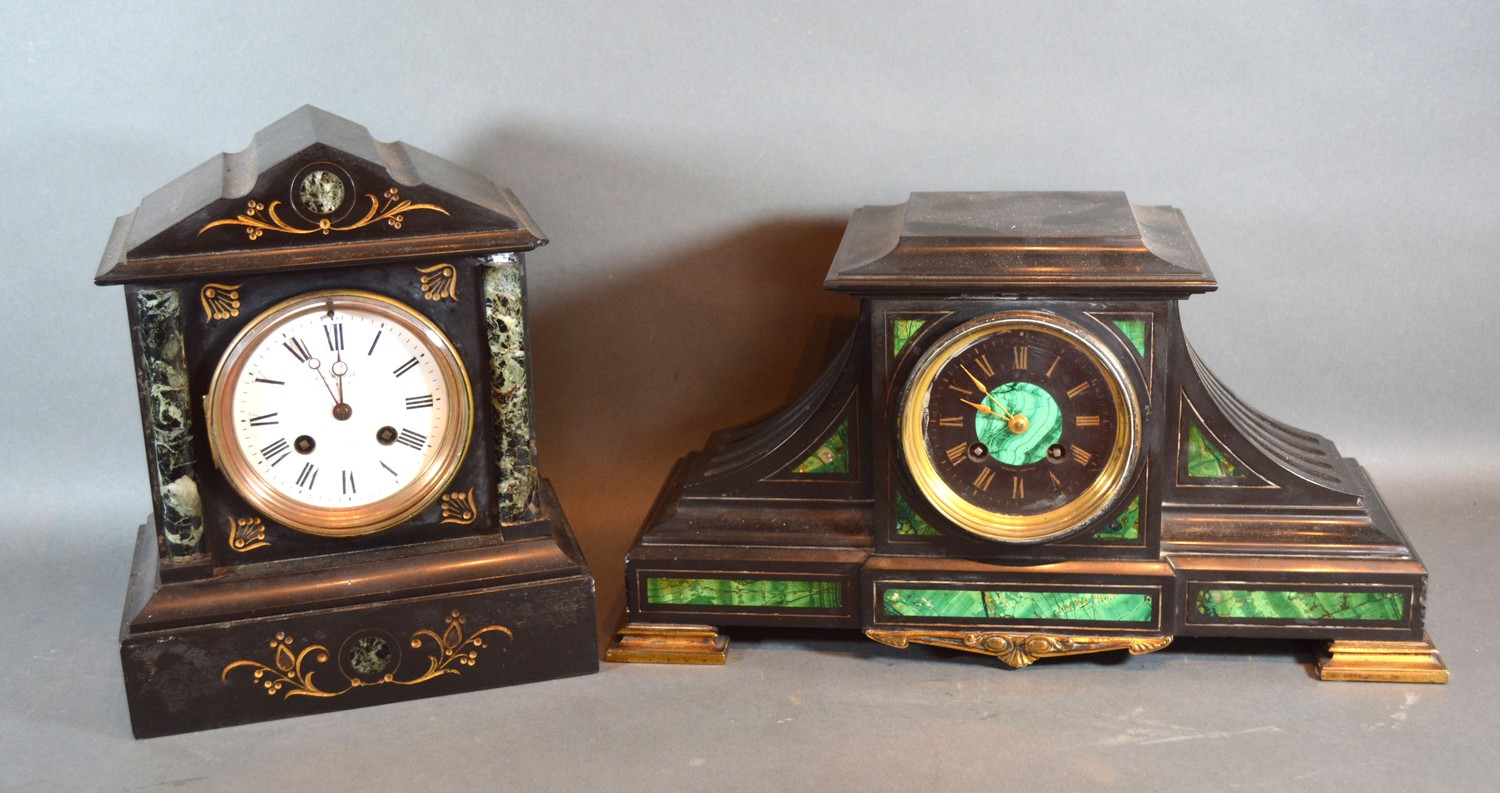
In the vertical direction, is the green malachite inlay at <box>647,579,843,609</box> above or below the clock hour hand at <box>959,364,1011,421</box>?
below

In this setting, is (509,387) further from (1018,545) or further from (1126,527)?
(1126,527)

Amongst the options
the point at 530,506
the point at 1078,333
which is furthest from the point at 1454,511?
the point at 530,506

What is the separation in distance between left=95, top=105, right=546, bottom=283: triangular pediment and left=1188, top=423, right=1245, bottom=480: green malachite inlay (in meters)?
1.56

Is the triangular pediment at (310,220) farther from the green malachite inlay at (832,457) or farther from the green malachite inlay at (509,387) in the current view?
the green malachite inlay at (832,457)

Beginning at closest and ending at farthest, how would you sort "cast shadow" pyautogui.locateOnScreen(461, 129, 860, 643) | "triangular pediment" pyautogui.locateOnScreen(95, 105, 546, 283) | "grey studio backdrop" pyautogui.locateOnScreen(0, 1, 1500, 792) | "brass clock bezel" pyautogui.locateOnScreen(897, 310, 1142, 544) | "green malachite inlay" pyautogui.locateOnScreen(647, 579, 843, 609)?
"triangular pediment" pyautogui.locateOnScreen(95, 105, 546, 283) → "brass clock bezel" pyautogui.locateOnScreen(897, 310, 1142, 544) → "green malachite inlay" pyautogui.locateOnScreen(647, 579, 843, 609) → "grey studio backdrop" pyautogui.locateOnScreen(0, 1, 1500, 792) → "cast shadow" pyautogui.locateOnScreen(461, 129, 860, 643)

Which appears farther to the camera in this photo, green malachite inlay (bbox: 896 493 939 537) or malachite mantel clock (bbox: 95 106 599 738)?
green malachite inlay (bbox: 896 493 939 537)

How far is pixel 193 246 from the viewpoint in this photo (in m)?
3.70

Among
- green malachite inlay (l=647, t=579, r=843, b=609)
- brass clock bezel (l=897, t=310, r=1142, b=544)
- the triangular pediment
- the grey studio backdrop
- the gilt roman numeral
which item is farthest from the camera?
the grey studio backdrop

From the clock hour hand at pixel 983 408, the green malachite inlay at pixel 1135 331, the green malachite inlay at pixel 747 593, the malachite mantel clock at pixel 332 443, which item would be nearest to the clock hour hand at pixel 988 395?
the clock hour hand at pixel 983 408

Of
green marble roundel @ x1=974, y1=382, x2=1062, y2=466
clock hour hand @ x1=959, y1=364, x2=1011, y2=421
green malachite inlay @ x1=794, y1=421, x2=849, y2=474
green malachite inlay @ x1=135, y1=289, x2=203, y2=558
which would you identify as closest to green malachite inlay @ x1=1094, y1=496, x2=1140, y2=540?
green marble roundel @ x1=974, y1=382, x2=1062, y2=466

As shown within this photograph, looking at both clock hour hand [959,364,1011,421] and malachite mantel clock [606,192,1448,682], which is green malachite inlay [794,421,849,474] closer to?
malachite mantel clock [606,192,1448,682]

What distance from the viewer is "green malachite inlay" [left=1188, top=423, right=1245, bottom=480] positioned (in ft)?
13.2

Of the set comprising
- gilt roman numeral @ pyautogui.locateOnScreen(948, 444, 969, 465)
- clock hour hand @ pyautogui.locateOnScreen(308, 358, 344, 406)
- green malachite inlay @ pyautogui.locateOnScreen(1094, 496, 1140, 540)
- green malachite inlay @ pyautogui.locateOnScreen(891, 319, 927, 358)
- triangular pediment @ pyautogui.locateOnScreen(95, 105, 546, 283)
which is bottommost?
green malachite inlay @ pyautogui.locateOnScreen(1094, 496, 1140, 540)

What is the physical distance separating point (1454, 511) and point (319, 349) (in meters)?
3.05
